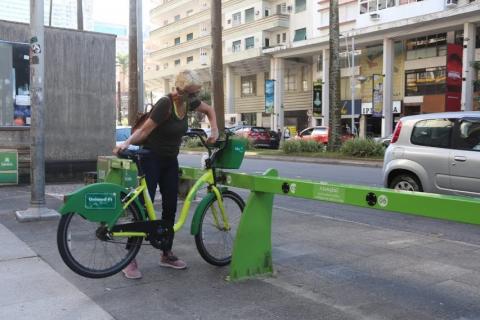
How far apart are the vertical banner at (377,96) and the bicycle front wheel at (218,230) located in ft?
112

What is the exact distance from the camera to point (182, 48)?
6350cm

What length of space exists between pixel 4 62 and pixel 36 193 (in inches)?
186

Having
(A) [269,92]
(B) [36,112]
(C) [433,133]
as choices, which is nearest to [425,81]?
(A) [269,92]

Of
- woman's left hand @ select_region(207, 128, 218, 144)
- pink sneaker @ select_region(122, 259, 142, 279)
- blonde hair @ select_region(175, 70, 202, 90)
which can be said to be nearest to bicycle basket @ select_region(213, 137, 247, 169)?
woman's left hand @ select_region(207, 128, 218, 144)

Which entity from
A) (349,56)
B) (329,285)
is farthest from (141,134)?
(349,56)

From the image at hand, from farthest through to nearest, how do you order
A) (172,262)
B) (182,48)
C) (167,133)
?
(182,48) < (172,262) < (167,133)

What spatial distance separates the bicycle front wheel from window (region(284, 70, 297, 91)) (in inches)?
1864

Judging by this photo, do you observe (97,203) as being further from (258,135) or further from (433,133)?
(258,135)

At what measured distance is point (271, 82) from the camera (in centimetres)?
4712

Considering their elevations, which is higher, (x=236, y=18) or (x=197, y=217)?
(x=236, y=18)

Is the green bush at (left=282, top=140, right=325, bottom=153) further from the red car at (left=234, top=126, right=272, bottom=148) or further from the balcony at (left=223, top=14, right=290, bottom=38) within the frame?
the balcony at (left=223, top=14, right=290, bottom=38)

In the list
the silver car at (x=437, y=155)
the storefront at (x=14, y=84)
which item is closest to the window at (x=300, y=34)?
the storefront at (x=14, y=84)

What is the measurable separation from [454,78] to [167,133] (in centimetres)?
3124

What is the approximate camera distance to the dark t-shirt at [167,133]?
15.8ft
